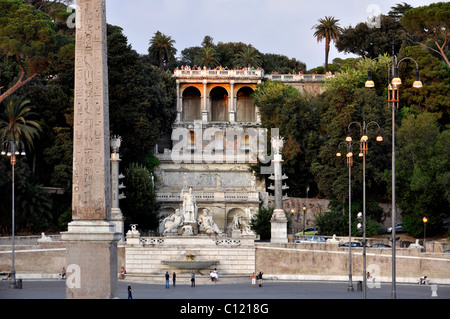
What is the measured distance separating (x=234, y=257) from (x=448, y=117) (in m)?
23.3

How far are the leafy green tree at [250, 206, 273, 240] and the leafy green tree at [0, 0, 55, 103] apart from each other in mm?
15937

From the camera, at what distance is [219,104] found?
81.6 meters

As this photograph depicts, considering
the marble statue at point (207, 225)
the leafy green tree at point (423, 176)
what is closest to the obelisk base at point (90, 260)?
the marble statue at point (207, 225)

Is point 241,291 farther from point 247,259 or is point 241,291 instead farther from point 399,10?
point 399,10

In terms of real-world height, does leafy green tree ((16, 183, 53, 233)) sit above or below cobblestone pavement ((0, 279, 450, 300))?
above

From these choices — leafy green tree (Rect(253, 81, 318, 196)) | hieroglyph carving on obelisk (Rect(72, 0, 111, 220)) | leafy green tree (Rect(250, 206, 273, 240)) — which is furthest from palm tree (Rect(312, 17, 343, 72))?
hieroglyph carving on obelisk (Rect(72, 0, 111, 220))

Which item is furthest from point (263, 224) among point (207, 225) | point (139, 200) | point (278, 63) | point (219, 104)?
point (278, 63)

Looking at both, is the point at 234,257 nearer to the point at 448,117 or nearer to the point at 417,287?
the point at 417,287

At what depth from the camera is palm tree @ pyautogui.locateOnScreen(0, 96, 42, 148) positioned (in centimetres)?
5509

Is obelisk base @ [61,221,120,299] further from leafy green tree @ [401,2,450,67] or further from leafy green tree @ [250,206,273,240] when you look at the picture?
leafy green tree @ [401,2,450,67]

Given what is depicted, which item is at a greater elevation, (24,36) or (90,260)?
(24,36)

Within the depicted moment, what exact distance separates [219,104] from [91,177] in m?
61.2

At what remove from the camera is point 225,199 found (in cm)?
5978

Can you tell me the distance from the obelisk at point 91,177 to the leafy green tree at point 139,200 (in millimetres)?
35761
